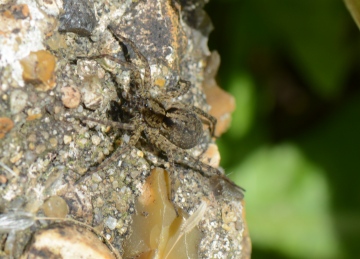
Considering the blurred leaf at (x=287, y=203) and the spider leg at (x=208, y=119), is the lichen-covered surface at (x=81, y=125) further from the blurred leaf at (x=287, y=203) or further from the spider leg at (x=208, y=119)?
the blurred leaf at (x=287, y=203)

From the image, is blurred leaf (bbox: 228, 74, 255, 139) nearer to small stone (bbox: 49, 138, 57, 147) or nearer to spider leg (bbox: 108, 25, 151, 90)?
spider leg (bbox: 108, 25, 151, 90)

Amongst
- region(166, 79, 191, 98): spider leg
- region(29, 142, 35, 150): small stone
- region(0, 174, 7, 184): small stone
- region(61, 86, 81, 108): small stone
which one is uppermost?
region(166, 79, 191, 98): spider leg

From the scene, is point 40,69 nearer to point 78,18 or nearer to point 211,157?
point 78,18

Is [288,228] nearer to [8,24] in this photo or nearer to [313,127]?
[313,127]

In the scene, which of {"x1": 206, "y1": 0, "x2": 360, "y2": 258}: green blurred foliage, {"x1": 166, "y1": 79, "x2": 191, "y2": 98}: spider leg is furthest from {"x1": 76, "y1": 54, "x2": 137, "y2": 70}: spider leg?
{"x1": 206, "y1": 0, "x2": 360, "y2": 258}: green blurred foliage

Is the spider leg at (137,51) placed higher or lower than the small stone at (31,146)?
higher

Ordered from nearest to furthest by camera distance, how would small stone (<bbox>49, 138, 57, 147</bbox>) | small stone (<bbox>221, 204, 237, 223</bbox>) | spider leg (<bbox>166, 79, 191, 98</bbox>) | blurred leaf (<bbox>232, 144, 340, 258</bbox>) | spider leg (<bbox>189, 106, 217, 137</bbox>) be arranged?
1. small stone (<bbox>49, 138, 57, 147</bbox>)
2. small stone (<bbox>221, 204, 237, 223</bbox>)
3. spider leg (<bbox>166, 79, 191, 98</bbox>)
4. spider leg (<bbox>189, 106, 217, 137</bbox>)
5. blurred leaf (<bbox>232, 144, 340, 258</bbox>)

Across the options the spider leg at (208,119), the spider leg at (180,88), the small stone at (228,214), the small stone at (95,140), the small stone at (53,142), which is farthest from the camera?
the spider leg at (208,119)

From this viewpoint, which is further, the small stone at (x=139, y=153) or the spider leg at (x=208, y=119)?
the spider leg at (x=208, y=119)

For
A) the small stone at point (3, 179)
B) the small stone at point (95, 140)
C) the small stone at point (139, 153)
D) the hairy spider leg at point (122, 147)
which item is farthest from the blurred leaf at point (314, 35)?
the small stone at point (3, 179)
